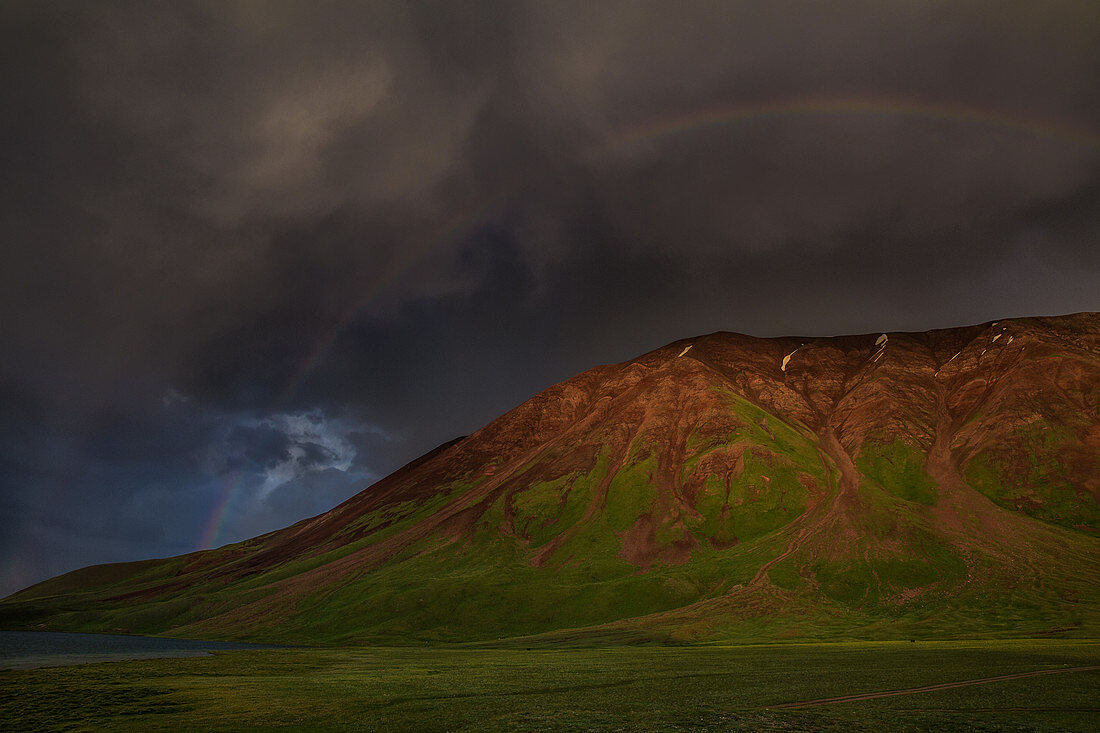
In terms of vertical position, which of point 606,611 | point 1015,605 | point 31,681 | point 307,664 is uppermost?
point 31,681

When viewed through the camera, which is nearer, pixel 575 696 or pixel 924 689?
pixel 924 689

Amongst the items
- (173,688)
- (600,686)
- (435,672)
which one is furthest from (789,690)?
(173,688)

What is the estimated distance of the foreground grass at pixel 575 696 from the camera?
39344 millimetres

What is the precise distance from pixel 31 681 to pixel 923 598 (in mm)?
194421

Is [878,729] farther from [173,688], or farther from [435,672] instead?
[173,688]

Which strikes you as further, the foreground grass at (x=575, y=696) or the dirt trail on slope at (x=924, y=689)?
the dirt trail on slope at (x=924, y=689)

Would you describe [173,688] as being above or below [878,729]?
above

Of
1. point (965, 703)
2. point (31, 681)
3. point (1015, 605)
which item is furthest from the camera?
point (1015, 605)

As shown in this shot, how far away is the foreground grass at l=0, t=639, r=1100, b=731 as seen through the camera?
39.3 meters

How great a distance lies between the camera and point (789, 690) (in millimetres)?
52281

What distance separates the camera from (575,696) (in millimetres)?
52156

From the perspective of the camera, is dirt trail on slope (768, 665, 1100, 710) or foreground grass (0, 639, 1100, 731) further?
dirt trail on slope (768, 665, 1100, 710)

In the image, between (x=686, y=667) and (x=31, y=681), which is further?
(x=686, y=667)

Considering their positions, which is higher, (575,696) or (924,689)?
(575,696)
